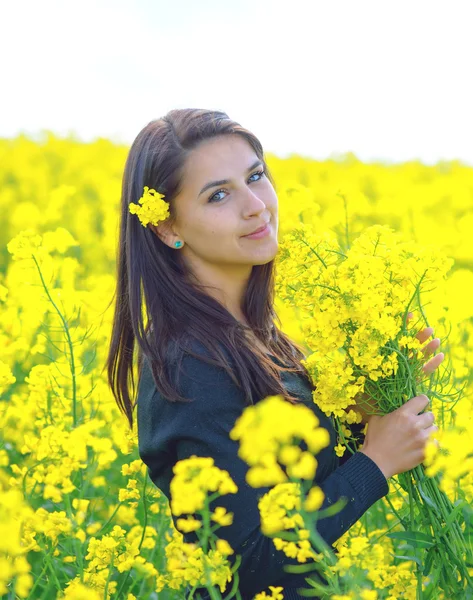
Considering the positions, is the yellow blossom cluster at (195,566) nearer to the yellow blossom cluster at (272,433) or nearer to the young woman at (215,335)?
the young woman at (215,335)

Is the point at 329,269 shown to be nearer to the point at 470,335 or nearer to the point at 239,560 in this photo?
the point at 239,560

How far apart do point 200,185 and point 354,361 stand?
66 centimetres

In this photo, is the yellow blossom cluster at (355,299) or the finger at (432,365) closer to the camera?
the yellow blossom cluster at (355,299)

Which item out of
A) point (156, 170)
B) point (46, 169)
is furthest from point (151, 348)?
point (46, 169)

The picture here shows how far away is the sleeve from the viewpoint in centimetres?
192

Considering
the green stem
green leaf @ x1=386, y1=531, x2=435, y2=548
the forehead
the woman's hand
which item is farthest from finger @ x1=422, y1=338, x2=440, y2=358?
the green stem

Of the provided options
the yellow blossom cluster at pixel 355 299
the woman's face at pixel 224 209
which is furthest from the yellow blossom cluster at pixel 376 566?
the woman's face at pixel 224 209

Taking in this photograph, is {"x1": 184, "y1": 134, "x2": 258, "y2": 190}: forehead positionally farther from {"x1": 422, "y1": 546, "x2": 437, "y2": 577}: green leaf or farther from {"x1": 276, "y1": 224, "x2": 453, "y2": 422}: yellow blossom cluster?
{"x1": 422, "y1": 546, "x2": 437, "y2": 577}: green leaf

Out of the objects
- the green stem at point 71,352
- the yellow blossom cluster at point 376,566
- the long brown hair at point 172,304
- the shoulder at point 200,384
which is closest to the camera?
the yellow blossom cluster at point 376,566

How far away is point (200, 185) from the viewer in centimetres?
228

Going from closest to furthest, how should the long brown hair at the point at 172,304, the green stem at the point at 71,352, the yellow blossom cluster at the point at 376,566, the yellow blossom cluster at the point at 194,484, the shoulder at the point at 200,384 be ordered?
the yellow blossom cluster at the point at 194,484
the yellow blossom cluster at the point at 376,566
the shoulder at the point at 200,384
the long brown hair at the point at 172,304
the green stem at the point at 71,352

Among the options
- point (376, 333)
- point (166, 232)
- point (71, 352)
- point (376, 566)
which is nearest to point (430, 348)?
point (376, 333)

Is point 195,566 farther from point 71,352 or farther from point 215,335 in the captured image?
point 71,352

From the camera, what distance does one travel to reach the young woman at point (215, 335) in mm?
1967
